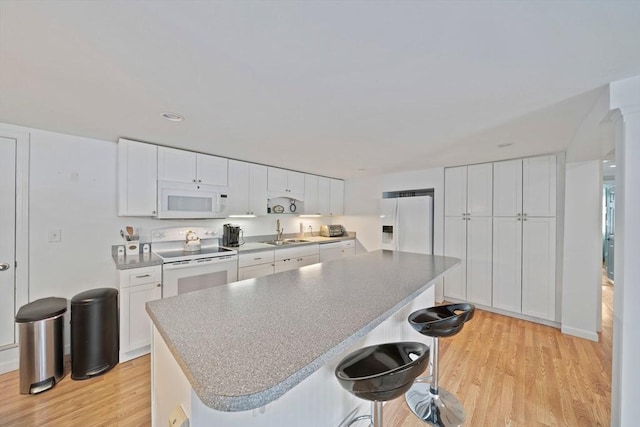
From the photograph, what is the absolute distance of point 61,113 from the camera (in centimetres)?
199

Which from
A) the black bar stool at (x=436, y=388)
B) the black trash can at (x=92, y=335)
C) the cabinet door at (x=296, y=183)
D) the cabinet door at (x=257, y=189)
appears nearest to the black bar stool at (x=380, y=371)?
the black bar stool at (x=436, y=388)

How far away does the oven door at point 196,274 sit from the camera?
2.61 m

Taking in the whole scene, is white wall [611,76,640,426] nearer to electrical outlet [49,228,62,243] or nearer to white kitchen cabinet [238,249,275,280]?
white kitchen cabinet [238,249,275,280]

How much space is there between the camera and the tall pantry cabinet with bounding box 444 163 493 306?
3.63m

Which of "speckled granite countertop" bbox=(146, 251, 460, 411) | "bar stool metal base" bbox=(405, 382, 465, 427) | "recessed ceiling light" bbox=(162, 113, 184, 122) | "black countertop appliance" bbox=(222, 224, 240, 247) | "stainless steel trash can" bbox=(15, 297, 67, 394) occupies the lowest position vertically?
"bar stool metal base" bbox=(405, 382, 465, 427)

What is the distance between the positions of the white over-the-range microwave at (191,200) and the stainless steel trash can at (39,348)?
46.7 inches

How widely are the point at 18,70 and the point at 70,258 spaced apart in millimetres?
1918

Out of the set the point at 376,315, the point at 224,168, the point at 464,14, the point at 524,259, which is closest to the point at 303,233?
the point at 224,168

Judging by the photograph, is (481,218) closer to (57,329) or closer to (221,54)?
(221,54)

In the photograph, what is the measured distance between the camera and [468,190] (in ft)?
12.4

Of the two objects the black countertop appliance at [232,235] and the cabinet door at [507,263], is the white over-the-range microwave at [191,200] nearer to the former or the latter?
the black countertop appliance at [232,235]

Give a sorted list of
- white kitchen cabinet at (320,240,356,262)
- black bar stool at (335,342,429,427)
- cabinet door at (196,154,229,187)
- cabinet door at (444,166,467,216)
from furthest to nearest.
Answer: white kitchen cabinet at (320,240,356,262) → cabinet door at (444,166,467,216) → cabinet door at (196,154,229,187) → black bar stool at (335,342,429,427)

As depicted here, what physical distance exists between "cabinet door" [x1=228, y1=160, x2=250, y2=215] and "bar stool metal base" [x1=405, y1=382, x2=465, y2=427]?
279 centimetres

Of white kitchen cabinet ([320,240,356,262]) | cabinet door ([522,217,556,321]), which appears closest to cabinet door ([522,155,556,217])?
cabinet door ([522,217,556,321])
